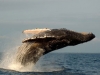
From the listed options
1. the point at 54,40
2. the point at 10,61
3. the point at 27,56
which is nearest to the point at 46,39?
the point at 54,40

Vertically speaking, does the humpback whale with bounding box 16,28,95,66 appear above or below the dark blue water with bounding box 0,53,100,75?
above

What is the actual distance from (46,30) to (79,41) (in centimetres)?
166

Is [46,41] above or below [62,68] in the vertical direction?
above

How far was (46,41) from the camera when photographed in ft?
43.9

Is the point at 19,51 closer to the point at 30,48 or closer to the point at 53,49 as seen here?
the point at 30,48

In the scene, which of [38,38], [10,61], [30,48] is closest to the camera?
[38,38]

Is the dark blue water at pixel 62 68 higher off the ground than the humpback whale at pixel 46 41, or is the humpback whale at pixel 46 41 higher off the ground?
the humpback whale at pixel 46 41

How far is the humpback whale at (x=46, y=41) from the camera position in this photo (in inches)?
508

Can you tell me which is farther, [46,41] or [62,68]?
[62,68]

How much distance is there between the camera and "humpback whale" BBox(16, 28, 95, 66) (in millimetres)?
12898

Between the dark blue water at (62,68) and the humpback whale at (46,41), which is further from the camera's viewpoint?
the dark blue water at (62,68)

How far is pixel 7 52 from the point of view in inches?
640

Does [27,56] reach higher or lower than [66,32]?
lower

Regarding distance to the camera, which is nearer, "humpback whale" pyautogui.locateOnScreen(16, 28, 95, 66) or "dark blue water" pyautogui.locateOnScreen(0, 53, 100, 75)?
"humpback whale" pyautogui.locateOnScreen(16, 28, 95, 66)
